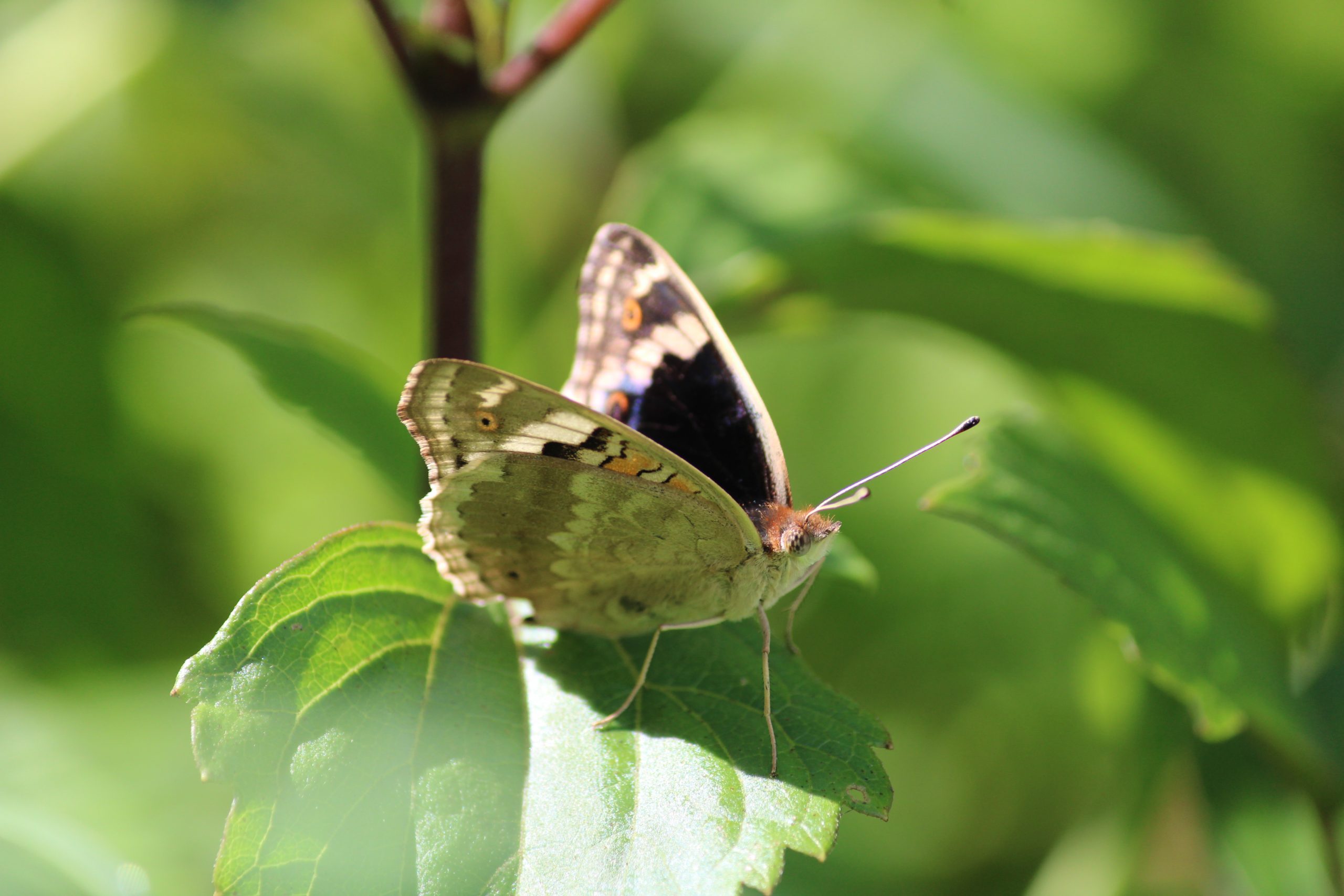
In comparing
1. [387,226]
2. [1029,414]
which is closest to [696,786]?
[1029,414]

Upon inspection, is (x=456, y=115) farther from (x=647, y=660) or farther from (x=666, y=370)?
(x=647, y=660)

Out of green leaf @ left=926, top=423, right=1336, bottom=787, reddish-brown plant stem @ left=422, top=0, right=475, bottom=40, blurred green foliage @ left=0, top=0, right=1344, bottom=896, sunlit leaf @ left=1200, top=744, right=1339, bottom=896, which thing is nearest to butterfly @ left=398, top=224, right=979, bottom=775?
green leaf @ left=926, top=423, right=1336, bottom=787

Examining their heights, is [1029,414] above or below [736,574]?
above

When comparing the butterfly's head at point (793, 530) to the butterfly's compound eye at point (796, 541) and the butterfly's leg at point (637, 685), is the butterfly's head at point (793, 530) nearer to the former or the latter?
the butterfly's compound eye at point (796, 541)

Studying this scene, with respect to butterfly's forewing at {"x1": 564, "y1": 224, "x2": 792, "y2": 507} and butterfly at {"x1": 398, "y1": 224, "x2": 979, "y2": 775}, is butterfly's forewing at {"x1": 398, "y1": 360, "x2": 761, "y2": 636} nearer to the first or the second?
butterfly at {"x1": 398, "y1": 224, "x2": 979, "y2": 775}

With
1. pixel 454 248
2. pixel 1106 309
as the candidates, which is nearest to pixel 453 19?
pixel 454 248

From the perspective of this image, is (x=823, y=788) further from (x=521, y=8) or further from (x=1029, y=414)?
(x=521, y=8)

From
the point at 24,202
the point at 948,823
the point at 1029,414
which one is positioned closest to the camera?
the point at 1029,414
